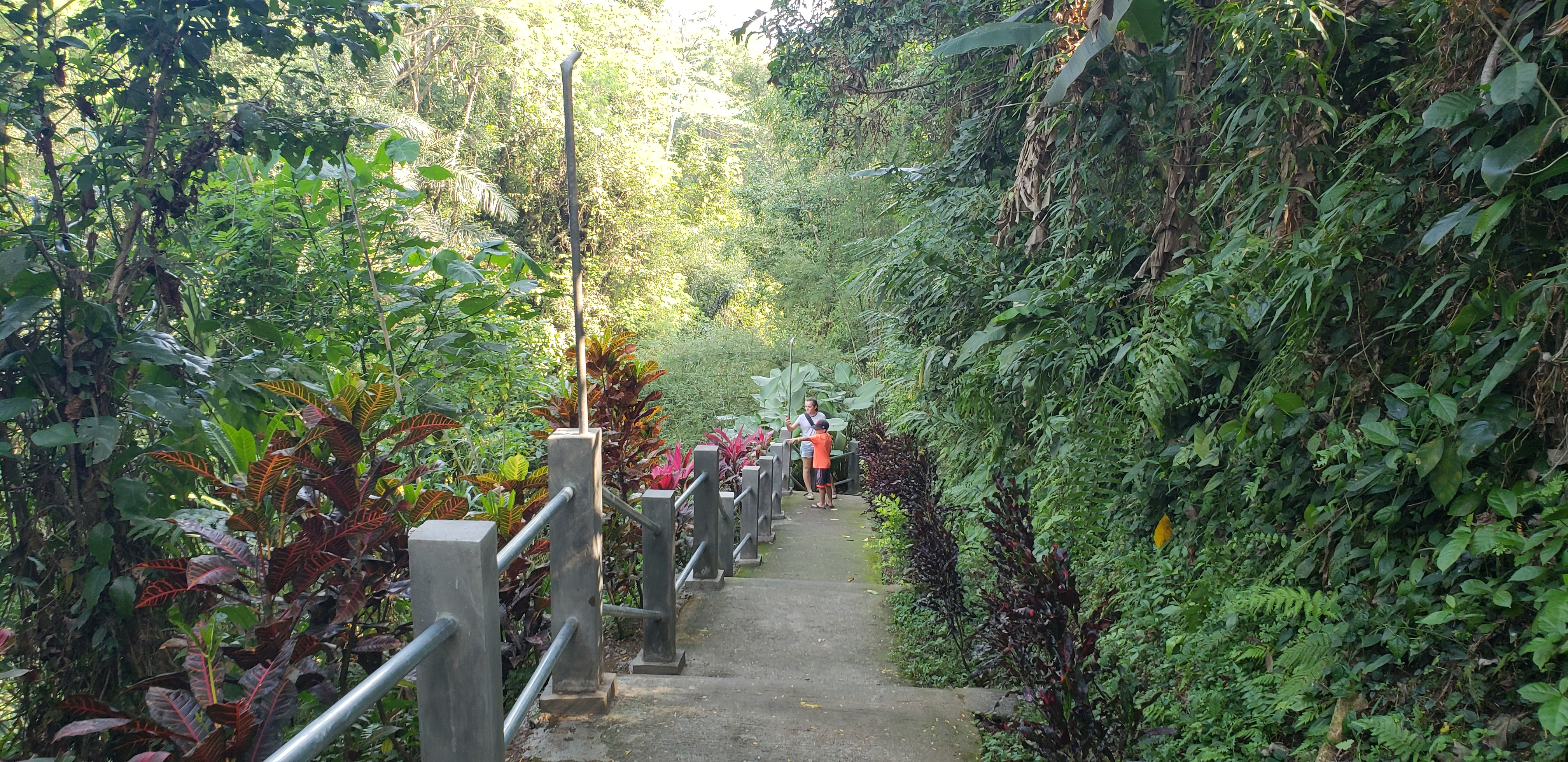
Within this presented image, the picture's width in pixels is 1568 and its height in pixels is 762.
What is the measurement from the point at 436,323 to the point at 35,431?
2.23 meters

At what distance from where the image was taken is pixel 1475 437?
2.10m

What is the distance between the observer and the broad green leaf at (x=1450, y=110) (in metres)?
2.14

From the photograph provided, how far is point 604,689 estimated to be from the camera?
10.3 feet

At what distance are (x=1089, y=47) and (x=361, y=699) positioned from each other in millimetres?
3252

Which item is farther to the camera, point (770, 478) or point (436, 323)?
point (770, 478)

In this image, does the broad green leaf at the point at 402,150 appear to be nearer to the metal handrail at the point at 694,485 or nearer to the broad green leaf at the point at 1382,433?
the metal handrail at the point at 694,485

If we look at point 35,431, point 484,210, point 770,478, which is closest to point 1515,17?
point 35,431

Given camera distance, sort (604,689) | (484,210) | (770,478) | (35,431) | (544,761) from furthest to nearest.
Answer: (484,210) → (770,478) → (604,689) → (544,761) → (35,431)

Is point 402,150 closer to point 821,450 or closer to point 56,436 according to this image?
point 56,436

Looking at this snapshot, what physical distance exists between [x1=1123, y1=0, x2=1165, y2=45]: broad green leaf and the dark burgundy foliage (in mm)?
1932

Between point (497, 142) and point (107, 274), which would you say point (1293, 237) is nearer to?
point (107, 274)

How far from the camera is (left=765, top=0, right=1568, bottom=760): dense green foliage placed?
204 cm

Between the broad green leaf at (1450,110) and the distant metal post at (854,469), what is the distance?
40.2 ft

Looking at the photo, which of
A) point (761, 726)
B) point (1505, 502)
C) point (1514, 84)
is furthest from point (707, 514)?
point (1514, 84)
